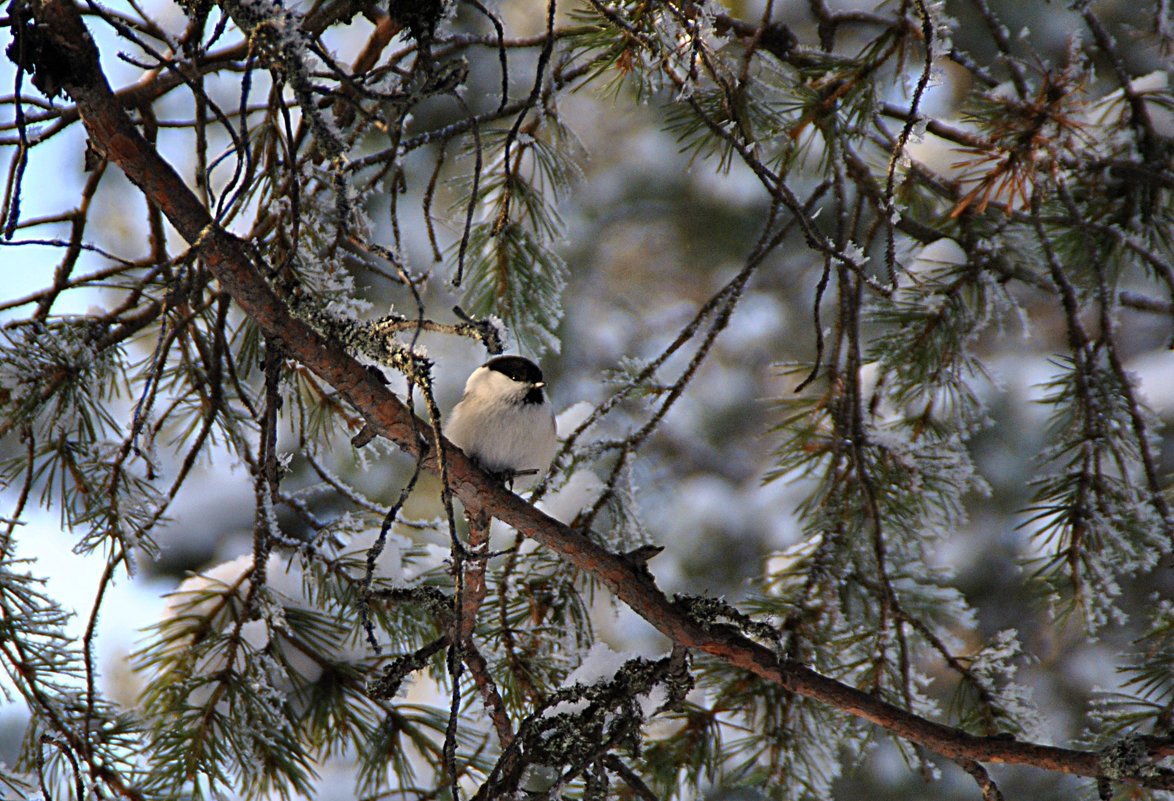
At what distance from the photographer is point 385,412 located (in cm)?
100

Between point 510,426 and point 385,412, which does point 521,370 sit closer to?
point 510,426

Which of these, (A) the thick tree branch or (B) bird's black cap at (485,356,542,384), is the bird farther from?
(A) the thick tree branch

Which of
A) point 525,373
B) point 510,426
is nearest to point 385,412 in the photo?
point 510,426

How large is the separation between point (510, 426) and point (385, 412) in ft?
2.12

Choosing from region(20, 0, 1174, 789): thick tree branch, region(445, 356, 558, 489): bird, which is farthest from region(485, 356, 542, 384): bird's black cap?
region(20, 0, 1174, 789): thick tree branch

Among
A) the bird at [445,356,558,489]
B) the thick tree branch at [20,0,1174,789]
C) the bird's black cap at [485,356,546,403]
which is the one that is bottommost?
the thick tree branch at [20,0,1174,789]

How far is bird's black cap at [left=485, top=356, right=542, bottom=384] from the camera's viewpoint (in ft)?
5.70

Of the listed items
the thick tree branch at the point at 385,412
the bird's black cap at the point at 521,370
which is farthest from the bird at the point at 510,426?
the thick tree branch at the point at 385,412

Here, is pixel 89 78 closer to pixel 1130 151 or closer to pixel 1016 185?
pixel 1016 185

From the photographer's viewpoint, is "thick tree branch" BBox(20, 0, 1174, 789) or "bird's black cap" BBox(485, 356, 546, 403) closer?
"thick tree branch" BBox(20, 0, 1174, 789)

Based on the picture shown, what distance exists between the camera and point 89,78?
802 millimetres

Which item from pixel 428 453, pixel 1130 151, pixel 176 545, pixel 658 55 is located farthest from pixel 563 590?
pixel 176 545

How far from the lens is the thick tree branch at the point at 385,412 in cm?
81

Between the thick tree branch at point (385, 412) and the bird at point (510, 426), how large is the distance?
1.50ft
